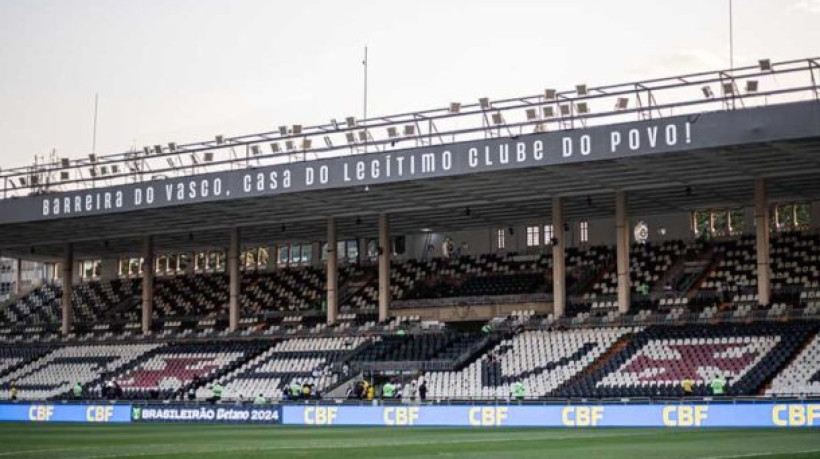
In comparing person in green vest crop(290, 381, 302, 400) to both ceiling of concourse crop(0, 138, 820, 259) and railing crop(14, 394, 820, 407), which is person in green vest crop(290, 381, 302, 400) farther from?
ceiling of concourse crop(0, 138, 820, 259)

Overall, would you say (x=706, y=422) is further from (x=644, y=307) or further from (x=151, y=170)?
(x=151, y=170)

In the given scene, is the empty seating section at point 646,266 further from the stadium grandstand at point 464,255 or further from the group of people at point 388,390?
the group of people at point 388,390

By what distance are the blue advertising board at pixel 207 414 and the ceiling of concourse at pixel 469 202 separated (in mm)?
11182

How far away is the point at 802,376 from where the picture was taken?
45.3 meters

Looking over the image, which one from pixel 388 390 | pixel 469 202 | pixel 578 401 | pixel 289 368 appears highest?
pixel 469 202

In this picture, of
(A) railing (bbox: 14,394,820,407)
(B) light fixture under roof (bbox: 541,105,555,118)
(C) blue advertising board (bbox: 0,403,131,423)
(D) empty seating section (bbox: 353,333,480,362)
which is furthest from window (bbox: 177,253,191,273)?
(B) light fixture under roof (bbox: 541,105,555,118)

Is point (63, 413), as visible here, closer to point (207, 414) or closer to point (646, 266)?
point (207, 414)

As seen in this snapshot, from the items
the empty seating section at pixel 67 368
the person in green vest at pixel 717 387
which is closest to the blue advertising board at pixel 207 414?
the empty seating section at pixel 67 368

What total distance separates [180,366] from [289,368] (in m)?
7.06

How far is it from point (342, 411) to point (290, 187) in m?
12.7

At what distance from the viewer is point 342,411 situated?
4556 cm

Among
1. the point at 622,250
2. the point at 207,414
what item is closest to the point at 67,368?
the point at 207,414

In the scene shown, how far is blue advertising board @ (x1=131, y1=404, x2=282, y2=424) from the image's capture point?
1876 inches

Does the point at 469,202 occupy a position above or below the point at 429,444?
above
